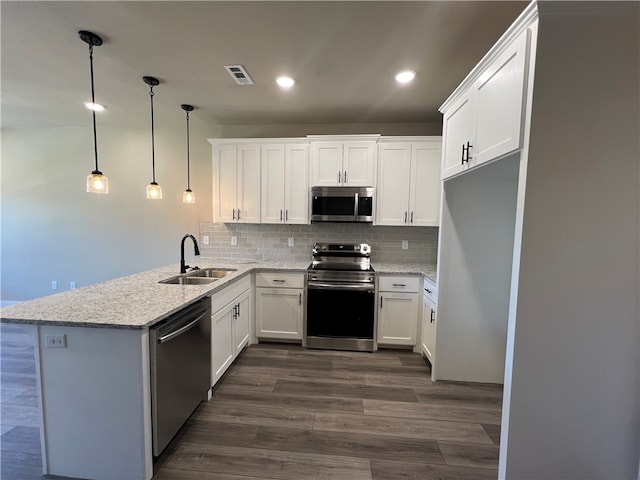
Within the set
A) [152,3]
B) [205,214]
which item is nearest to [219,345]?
[205,214]

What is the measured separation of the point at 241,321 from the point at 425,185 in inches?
103

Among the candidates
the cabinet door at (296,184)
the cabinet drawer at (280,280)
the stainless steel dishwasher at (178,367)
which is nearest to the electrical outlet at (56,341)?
the stainless steel dishwasher at (178,367)

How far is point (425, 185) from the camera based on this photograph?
3.36 m

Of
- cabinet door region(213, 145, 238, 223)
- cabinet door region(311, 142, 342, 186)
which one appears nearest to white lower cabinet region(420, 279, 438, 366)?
cabinet door region(311, 142, 342, 186)

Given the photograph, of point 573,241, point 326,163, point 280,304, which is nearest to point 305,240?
point 280,304

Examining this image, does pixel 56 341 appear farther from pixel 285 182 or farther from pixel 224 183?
pixel 285 182

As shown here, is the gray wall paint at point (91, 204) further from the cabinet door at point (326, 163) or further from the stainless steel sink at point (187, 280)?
the stainless steel sink at point (187, 280)

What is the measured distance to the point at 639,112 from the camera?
4.01 ft

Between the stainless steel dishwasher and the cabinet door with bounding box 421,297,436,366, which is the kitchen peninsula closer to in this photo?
the stainless steel dishwasher

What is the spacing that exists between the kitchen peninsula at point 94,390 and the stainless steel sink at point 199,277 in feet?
3.11

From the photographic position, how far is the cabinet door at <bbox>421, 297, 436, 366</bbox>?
2777 mm

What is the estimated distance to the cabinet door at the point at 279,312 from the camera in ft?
10.8

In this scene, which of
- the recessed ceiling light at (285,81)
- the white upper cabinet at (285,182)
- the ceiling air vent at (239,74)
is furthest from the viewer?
the white upper cabinet at (285,182)

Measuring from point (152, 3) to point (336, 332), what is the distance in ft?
10.3
